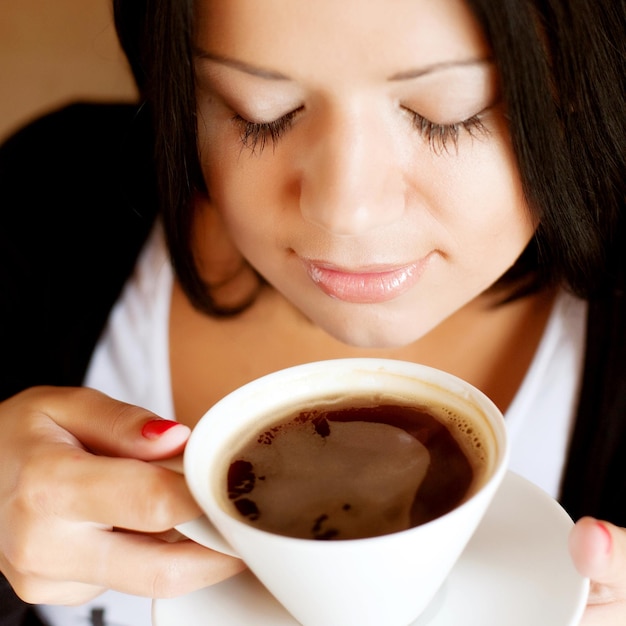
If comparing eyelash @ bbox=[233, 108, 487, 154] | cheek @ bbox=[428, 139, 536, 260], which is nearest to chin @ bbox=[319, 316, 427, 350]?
cheek @ bbox=[428, 139, 536, 260]

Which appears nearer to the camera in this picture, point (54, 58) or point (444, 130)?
point (444, 130)

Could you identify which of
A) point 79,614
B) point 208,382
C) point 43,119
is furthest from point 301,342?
point 43,119

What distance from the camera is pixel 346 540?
→ 0.58 meters

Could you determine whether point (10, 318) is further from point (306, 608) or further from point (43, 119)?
point (306, 608)

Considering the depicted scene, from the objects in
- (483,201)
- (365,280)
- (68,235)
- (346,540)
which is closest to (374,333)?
(365,280)

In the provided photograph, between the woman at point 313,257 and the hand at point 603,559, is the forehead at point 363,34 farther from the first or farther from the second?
the hand at point 603,559

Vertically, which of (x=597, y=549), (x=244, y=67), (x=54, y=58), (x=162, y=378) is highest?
(x=244, y=67)

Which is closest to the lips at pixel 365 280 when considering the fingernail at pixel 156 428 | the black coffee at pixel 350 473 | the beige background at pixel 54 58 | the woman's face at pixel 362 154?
the woman's face at pixel 362 154

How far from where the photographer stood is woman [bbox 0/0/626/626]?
0.73 m

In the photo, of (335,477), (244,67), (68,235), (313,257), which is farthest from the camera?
(68,235)

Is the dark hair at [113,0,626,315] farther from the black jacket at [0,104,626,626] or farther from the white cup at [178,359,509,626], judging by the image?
the white cup at [178,359,509,626]

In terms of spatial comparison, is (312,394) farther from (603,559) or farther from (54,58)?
(54,58)

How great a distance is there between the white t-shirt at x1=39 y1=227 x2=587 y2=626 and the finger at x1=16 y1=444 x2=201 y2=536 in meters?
0.44

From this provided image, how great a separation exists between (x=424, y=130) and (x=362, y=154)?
0.08 metres
